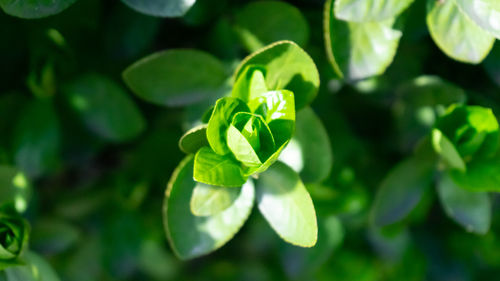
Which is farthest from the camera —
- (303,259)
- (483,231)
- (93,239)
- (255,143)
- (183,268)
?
(183,268)

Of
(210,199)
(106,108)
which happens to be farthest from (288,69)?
(106,108)

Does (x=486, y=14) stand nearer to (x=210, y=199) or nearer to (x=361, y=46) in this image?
(x=361, y=46)

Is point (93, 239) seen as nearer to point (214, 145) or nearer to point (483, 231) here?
point (214, 145)

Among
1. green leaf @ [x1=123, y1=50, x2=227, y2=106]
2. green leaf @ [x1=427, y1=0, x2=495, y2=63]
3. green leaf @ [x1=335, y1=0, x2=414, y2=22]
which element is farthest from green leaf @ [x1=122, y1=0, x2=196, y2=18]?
green leaf @ [x1=427, y1=0, x2=495, y2=63]

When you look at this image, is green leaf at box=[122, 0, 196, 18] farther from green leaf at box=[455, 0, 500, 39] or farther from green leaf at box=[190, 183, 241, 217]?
green leaf at box=[455, 0, 500, 39]

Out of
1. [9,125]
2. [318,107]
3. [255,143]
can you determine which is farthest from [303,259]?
[9,125]

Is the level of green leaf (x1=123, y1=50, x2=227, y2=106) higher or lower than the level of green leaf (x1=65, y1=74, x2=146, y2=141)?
higher

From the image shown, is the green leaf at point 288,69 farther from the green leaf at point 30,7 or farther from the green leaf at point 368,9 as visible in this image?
the green leaf at point 30,7
